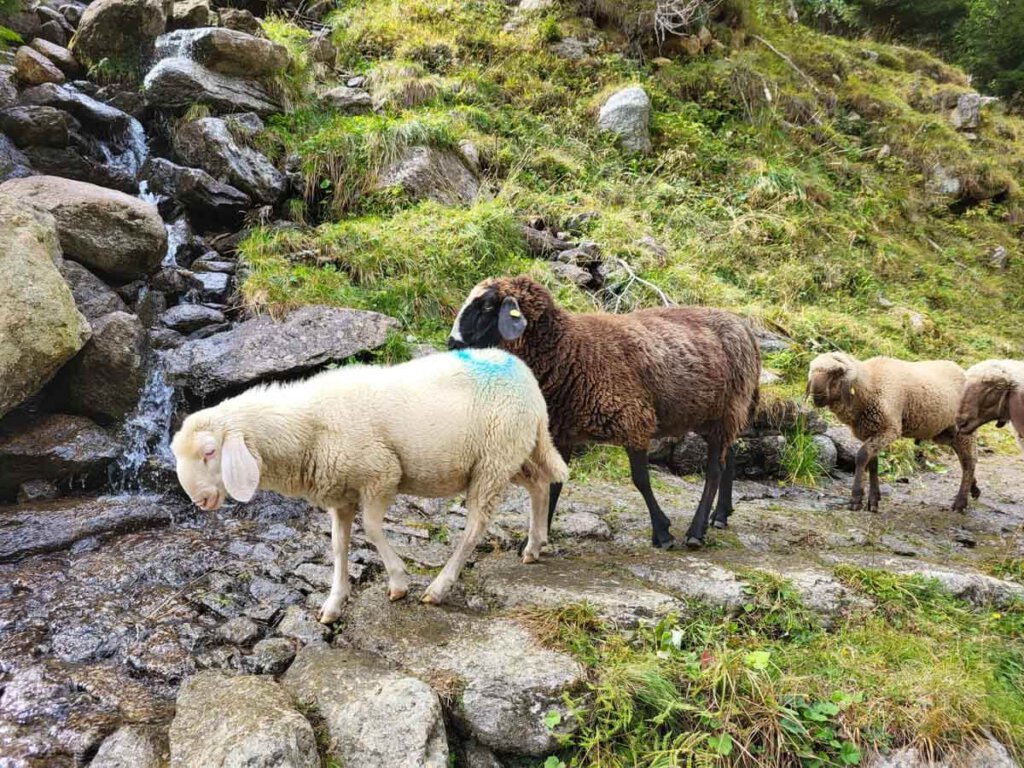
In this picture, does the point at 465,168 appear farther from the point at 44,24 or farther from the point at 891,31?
the point at 891,31

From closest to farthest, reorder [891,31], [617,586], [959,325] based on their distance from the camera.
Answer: [617,586], [959,325], [891,31]

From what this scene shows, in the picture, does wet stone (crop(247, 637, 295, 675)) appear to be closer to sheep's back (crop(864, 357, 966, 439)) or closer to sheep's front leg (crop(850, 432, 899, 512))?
sheep's front leg (crop(850, 432, 899, 512))

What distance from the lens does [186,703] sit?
3064mm

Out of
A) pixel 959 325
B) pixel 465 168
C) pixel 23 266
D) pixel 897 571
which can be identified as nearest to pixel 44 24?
pixel 465 168

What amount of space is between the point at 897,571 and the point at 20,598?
18.6 feet

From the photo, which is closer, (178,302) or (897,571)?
(897,571)

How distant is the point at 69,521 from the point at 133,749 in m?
2.81

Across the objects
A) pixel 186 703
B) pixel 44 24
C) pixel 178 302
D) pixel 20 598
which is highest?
pixel 44 24

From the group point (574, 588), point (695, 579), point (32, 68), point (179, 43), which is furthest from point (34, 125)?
point (695, 579)

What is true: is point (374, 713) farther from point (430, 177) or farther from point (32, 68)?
point (32, 68)

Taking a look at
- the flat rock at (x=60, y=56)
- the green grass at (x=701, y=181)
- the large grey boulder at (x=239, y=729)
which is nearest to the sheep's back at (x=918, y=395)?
the green grass at (x=701, y=181)

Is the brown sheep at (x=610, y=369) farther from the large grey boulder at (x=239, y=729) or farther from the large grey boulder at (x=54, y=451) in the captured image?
the large grey boulder at (x=54, y=451)

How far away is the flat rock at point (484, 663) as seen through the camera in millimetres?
3070

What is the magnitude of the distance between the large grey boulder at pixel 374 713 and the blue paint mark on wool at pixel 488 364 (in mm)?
1745
